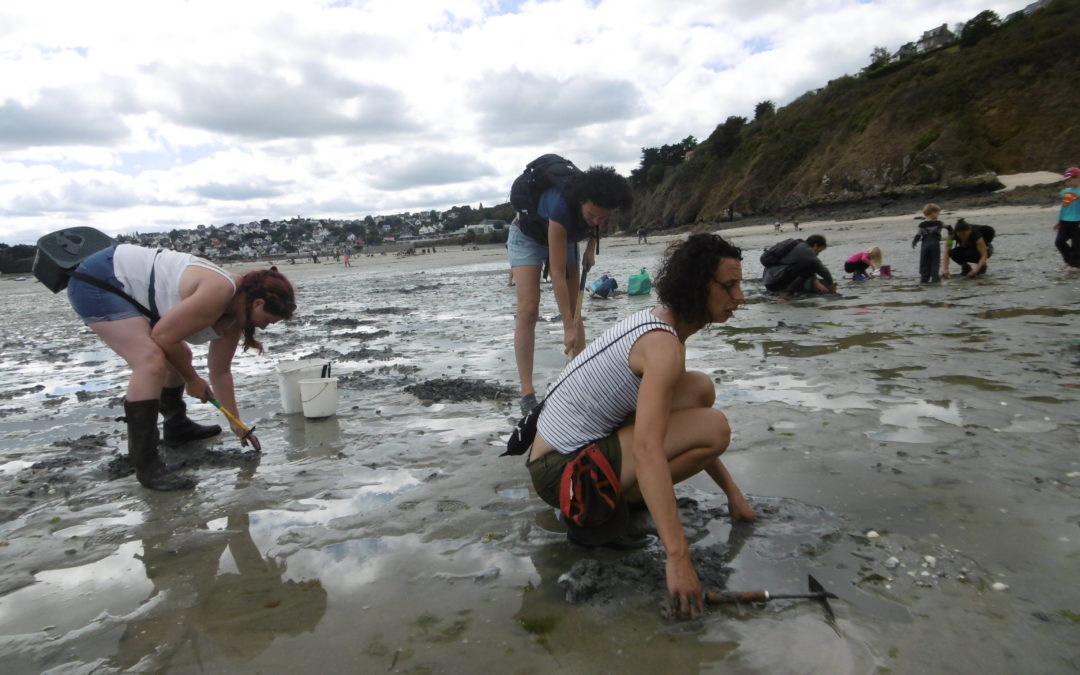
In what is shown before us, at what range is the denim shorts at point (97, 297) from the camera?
3619 millimetres

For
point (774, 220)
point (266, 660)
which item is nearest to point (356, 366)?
point (266, 660)

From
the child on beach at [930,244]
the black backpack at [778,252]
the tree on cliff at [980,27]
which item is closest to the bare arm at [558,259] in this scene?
the black backpack at [778,252]

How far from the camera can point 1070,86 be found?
35.1 m

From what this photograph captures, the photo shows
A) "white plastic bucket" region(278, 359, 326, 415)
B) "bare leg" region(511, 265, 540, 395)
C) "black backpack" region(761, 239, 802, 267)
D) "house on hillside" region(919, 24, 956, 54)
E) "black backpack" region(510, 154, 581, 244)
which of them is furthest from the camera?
"house on hillside" region(919, 24, 956, 54)

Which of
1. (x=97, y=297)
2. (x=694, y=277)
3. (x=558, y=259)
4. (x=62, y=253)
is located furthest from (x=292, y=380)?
(x=694, y=277)

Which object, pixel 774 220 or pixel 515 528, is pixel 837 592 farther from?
pixel 774 220

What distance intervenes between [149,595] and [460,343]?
5.66m

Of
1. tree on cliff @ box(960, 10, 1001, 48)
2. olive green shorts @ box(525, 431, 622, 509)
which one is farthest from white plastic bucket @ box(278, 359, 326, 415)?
tree on cliff @ box(960, 10, 1001, 48)

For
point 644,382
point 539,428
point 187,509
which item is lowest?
point 187,509

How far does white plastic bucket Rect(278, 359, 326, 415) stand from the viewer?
4.98 metres

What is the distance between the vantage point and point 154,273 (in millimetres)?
3777

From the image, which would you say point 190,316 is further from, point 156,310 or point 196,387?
point 196,387

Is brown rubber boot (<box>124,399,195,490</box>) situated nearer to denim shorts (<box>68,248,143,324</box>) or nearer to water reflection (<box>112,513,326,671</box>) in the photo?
denim shorts (<box>68,248,143,324</box>)

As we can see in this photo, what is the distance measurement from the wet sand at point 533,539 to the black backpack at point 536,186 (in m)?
1.35
